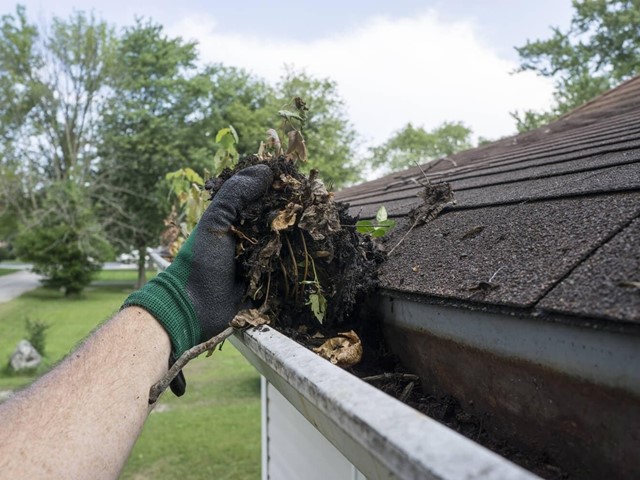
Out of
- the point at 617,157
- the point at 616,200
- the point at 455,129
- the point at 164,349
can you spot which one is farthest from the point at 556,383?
the point at 455,129

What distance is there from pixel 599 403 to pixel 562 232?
0.42 metres

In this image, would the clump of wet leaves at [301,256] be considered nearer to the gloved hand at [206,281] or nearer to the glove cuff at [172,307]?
the gloved hand at [206,281]

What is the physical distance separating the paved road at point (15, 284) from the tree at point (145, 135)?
5.13 m

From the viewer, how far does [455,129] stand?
41.8 meters

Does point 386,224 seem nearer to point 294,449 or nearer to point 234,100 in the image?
point 294,449

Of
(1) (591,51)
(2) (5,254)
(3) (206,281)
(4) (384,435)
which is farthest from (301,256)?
(2) (5,254)

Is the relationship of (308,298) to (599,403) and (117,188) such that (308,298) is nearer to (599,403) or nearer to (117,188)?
(599,403)

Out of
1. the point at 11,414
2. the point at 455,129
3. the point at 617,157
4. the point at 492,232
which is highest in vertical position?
the point at 455,129

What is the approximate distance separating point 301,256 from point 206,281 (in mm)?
271

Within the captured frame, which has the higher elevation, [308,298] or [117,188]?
[117,188]

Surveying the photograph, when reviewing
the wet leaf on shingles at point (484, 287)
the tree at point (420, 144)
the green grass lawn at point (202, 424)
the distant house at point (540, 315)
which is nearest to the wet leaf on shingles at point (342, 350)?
the distant house at point (540, 315)

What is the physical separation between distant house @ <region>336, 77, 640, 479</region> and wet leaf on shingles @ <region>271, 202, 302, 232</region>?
302 millimetres

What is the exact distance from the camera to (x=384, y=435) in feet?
1.99

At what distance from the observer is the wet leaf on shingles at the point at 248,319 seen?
137 centimetres
